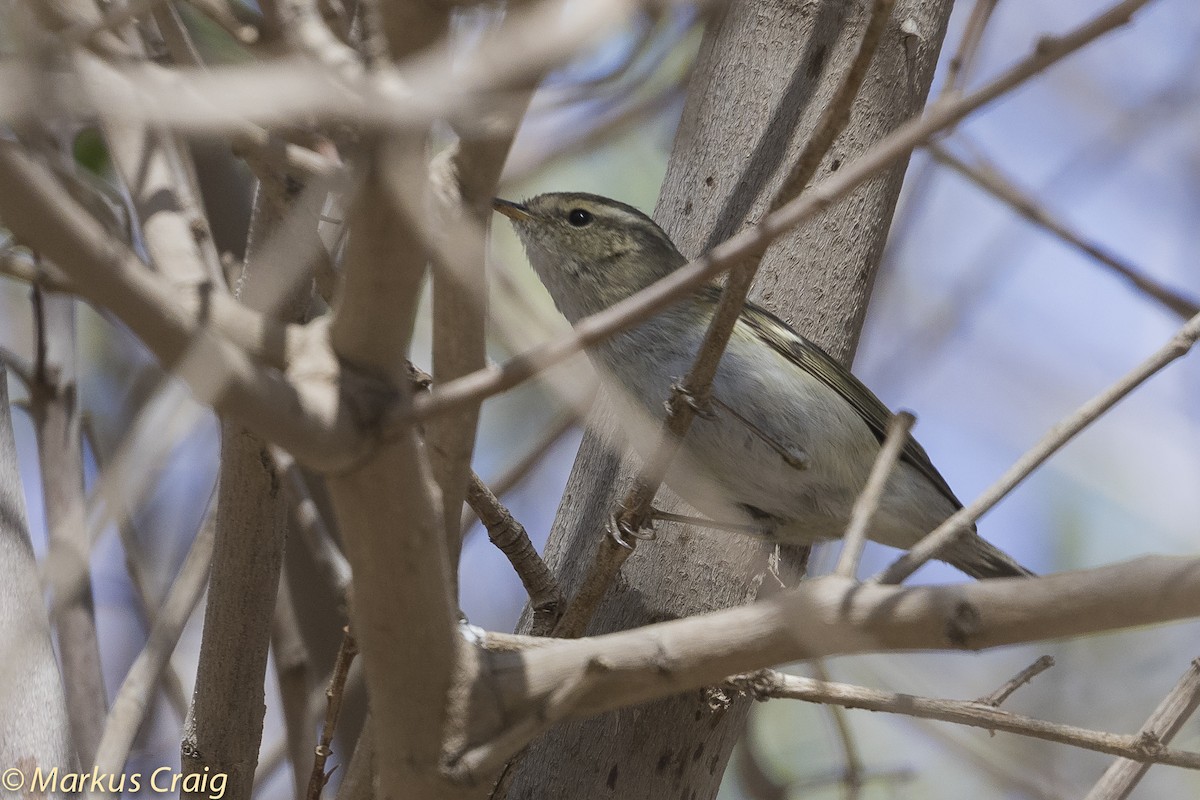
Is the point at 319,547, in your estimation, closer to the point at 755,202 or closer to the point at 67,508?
the point at 67,508

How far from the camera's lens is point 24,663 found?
2180 millimetres

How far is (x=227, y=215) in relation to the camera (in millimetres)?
3436

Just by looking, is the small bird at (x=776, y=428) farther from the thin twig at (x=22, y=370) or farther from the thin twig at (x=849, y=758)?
the thin twig at (x=22, y=370)

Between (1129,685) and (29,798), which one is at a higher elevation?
(1129,685)

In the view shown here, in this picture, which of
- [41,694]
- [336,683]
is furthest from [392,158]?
[41,694]

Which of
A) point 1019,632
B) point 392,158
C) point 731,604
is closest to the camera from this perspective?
point 392,158

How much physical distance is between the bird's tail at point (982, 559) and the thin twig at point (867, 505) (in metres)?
1.42

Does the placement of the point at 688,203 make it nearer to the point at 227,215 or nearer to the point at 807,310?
the point at 807,310

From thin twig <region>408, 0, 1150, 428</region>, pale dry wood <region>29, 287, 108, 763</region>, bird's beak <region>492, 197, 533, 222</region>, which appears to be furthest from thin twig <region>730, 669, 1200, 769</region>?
bird's beak <region>492, 197, 533, 222</region>

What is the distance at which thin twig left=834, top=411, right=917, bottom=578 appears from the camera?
167 centimetres

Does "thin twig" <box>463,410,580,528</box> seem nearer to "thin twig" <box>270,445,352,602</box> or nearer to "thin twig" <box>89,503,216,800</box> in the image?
"thin twig" <box>270,445,352,602</box>

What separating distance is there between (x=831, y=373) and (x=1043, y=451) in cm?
152

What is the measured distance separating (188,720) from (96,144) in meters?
2.71

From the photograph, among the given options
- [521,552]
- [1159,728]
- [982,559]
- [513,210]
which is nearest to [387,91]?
[521,552]
